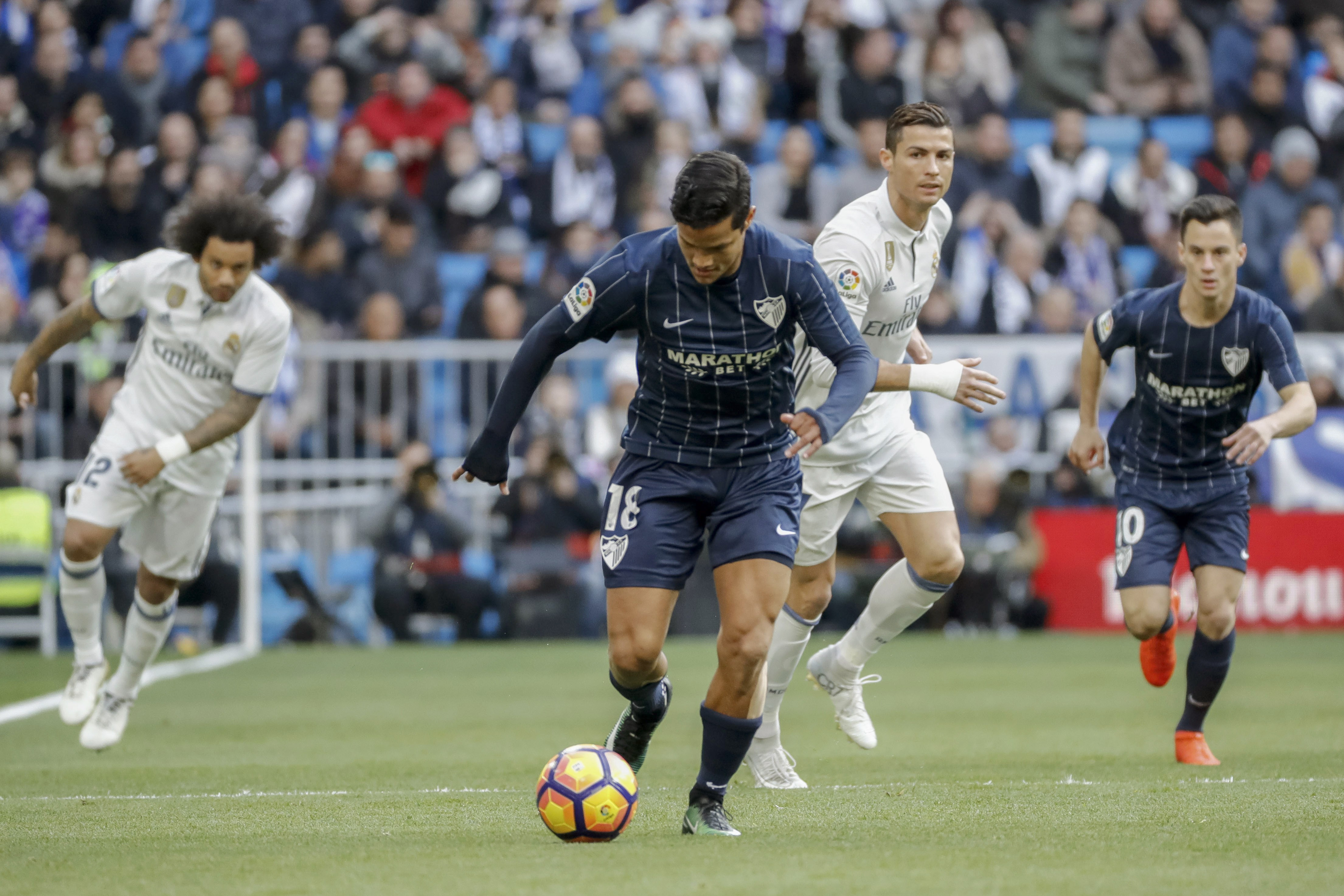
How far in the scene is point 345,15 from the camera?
63.6ft

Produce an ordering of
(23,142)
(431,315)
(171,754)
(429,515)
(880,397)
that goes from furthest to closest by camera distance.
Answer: (23,142)
(431,315)
(429,515)
(171,754)
(880,397)

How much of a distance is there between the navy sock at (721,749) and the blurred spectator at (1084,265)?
474 inches

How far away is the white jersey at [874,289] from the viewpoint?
7.04 meters

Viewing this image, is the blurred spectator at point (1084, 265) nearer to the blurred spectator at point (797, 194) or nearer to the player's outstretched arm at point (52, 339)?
the blurred spectator at point (797, 194)

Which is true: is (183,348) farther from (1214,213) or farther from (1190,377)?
(1214,213)

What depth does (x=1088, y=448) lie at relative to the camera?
7.94 m

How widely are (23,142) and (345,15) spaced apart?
146 inches

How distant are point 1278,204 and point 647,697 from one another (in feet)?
44.0

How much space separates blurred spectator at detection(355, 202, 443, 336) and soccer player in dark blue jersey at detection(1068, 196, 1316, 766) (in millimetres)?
9613

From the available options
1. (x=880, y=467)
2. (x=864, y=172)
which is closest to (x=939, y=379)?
(x=880, y=467)

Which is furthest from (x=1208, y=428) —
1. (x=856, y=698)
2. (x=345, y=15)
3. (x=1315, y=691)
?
(x=345, y=15)

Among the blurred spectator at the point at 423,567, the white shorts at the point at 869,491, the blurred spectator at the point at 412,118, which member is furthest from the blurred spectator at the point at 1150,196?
the white shorts at the point at 869,491

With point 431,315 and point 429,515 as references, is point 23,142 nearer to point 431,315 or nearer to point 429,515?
point 431,315

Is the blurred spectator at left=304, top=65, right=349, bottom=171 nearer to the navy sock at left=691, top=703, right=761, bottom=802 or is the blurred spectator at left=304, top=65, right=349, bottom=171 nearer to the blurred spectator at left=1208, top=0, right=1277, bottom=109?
the blurred spectator at left=1208, top=0, right=1277, bottom=109
